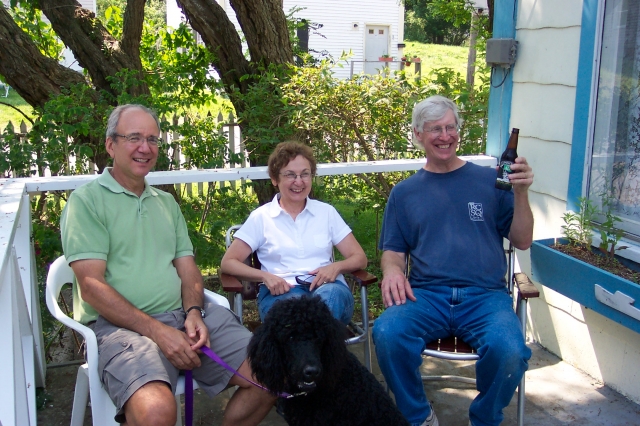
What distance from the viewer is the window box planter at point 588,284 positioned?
260cm

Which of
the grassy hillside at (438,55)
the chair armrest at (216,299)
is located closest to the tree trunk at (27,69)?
the chair armrest at (216,299)

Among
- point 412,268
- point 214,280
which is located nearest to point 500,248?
point 412,268

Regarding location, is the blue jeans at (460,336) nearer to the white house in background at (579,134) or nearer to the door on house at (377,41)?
the white house in background at (579,134)

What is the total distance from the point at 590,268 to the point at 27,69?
427 centimetres

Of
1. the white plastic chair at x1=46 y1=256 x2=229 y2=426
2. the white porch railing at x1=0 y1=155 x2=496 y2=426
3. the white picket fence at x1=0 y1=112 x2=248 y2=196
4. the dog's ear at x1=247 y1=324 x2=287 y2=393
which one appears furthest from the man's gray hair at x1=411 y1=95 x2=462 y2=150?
the white picket fence at x1=0 y1=112 x2=248 y2=196

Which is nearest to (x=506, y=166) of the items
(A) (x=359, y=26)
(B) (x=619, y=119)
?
(B) (x=619, y=119)

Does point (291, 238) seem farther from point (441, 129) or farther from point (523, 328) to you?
point (523, 328)

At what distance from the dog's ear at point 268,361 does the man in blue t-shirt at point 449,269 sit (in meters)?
0.61

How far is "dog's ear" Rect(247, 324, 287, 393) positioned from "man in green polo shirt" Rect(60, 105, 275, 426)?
0.98 ft

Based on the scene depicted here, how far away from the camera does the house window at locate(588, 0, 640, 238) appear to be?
3.00 meters

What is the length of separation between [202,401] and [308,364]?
1.30m

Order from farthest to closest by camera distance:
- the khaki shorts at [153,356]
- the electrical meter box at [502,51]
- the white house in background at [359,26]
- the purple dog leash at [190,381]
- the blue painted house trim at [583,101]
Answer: the white house in background at [359,26] < the electrical meter box at [502,51] < the blue painted house trim at [583,101] < the purple dog leash at [190,381] < the khaki shorts at [153,356]

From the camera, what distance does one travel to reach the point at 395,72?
4320 millimetres

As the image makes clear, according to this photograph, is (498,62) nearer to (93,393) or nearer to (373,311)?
(373,311)
